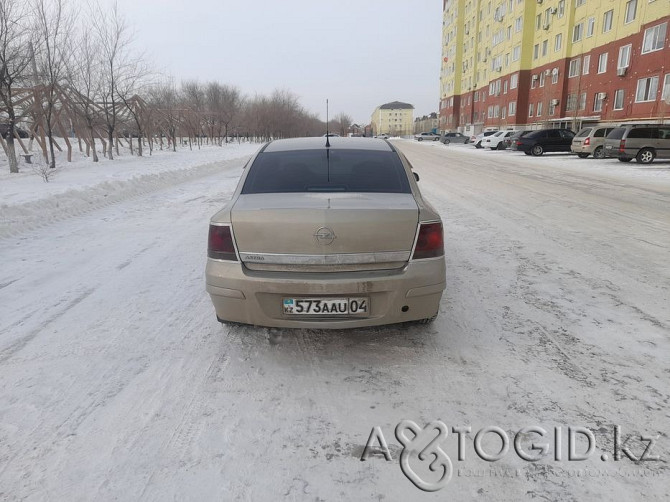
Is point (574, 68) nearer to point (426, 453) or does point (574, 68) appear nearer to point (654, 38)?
point (654, 38)

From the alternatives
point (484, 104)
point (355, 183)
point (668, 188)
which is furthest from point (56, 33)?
point (484, 104)

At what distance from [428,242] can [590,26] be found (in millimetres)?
40526

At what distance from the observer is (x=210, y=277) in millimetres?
3186

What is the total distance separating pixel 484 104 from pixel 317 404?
2504 inches

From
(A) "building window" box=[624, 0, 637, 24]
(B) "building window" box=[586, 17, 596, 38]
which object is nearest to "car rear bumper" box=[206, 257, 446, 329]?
(A) "building window" box=[624, 0, 637, 24]

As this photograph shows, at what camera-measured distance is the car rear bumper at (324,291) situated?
118 inches

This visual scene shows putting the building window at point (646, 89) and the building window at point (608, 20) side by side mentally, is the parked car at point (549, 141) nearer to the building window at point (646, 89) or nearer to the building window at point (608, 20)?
the building window at point (646, 89)

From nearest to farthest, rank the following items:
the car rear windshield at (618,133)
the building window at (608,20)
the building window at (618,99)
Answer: the car rear windshield at (618,133), the building window at (618,99), the building window at (608,20)

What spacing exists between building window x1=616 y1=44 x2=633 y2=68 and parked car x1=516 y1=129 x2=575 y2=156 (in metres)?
6.90

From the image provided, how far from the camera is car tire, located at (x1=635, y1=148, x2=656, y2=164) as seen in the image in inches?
763

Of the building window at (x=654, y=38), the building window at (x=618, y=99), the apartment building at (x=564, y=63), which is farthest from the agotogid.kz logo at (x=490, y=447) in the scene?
the building window at (x=618, y=99)

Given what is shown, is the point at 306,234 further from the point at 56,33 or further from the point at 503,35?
the point at 503,35

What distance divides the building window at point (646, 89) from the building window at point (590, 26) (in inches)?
360

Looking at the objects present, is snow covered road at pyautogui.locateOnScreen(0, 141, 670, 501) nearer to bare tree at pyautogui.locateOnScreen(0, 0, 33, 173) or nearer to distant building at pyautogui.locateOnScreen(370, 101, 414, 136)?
bare tree at pyautogui.locateOnScreen(0, 0, 33, 173)
